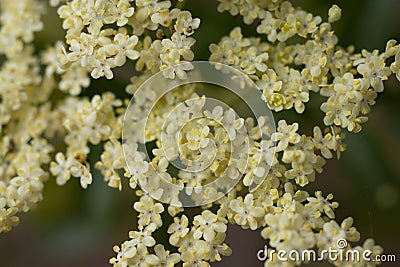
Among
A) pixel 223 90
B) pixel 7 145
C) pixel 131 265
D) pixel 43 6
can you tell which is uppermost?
pixel 43 6

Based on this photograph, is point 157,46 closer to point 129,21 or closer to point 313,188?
point 129,21

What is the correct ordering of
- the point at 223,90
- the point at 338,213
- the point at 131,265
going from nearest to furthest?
1. the point at 131,265
2. the point at 223,90
3. the point at 338,213

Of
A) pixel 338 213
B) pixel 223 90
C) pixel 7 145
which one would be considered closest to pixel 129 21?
pixel 223 90

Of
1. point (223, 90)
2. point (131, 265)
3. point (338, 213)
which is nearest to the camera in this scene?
point (131, 265)

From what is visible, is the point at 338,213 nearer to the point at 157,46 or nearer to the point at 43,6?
the point at 157,46

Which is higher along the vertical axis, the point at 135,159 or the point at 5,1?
the point at 5,1

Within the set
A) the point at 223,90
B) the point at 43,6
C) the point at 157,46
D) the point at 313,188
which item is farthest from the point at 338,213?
the point at 43,6

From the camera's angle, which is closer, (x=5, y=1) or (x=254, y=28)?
(x=254, y=28)
